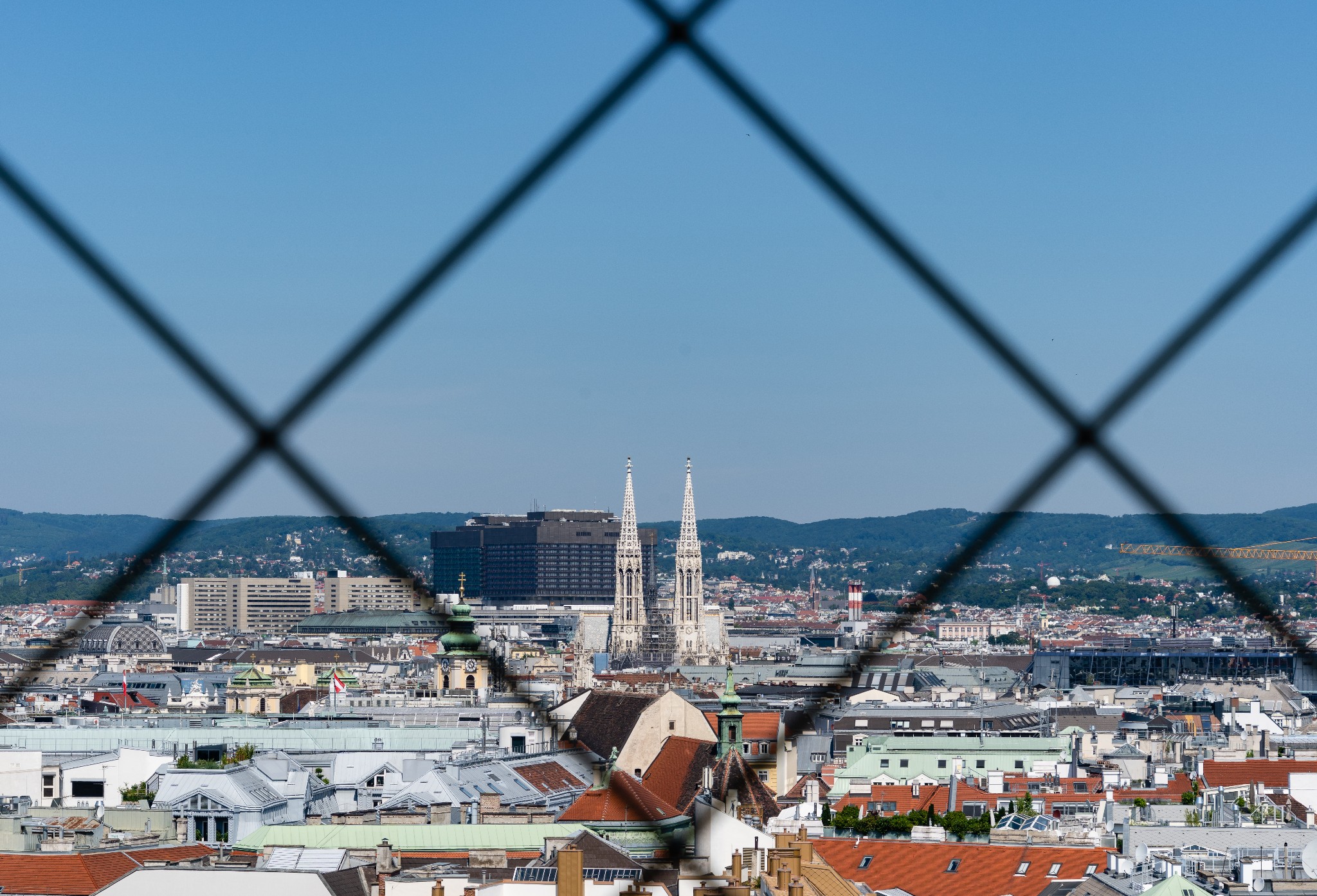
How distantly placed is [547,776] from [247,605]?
7249cm

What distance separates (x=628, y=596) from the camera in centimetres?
7719

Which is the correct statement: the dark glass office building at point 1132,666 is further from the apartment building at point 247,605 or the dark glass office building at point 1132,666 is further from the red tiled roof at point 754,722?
the apartment building at point 247,605

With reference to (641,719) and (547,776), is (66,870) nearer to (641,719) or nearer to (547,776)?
(547,776)

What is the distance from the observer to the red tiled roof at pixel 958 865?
17391 mm

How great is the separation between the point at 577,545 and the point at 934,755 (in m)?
71.9

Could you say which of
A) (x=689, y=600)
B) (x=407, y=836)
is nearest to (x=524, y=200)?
A: (x=407, y=836)

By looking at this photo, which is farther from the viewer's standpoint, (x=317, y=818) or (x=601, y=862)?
(x=317, y=818)

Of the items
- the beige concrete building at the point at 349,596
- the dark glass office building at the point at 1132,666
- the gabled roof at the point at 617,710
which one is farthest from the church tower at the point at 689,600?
the gabled roof at the point at 617,710

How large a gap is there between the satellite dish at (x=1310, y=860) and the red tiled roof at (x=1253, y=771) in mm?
8812

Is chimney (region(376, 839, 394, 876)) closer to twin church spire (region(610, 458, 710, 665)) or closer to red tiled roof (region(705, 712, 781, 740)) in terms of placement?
red tiled roof (region(705, 712, 781, 740))

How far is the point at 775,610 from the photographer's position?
88750 millimetres

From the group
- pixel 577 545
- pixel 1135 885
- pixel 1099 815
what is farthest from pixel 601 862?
pixel 577 545

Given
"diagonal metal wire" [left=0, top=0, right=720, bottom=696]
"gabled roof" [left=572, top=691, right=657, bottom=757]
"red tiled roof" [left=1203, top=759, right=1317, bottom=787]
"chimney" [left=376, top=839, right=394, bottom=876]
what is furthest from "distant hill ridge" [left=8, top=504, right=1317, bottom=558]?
"chimney" [left=376, top=839, right=394, bottom=876]

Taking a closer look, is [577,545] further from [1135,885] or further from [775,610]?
[1135,885]
